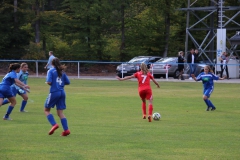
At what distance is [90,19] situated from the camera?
54.6 m

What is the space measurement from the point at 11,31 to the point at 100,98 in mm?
28277

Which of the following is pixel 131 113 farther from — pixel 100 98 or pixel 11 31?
pixel 11 31

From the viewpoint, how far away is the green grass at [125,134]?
404 inches

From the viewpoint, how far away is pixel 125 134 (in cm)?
1295

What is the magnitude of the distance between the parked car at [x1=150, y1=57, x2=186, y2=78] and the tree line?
11615mm

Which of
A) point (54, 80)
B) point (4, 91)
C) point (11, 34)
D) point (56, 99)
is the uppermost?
point (11, 34)

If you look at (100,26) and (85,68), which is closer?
(85,68)

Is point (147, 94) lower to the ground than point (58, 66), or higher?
lower

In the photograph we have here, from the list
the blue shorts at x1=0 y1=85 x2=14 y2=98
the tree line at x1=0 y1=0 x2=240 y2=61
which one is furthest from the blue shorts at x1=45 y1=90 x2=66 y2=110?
the tree line at x1=0 y1=0 x2=240 y2=61

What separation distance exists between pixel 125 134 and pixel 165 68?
27468 millimetres

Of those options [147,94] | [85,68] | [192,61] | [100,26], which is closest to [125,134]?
[147,94]

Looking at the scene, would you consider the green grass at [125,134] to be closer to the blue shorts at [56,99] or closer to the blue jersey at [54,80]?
the blue shorts at [56,99]

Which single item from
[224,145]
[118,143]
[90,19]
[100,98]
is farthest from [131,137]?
[90,19]

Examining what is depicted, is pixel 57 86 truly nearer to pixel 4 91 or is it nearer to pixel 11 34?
pixel 4 91
